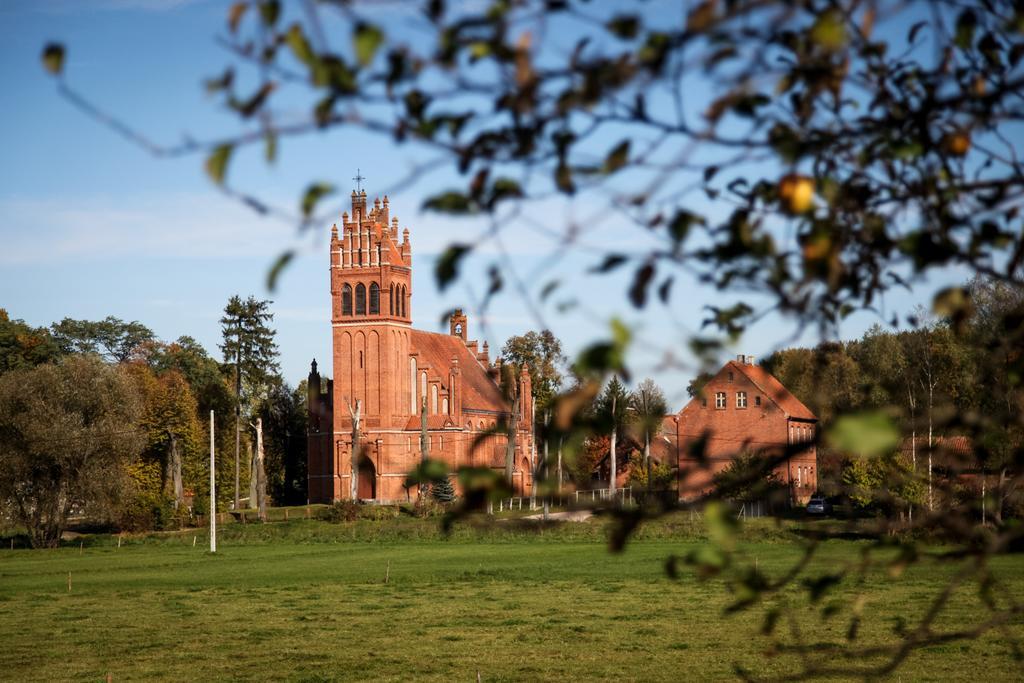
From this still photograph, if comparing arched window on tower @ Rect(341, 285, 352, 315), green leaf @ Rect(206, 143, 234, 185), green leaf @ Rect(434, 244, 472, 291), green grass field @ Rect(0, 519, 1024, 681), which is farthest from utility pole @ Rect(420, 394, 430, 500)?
green leaf @ Rect(206, 143, 234, 185)

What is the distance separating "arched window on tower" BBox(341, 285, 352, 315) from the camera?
3063 inches

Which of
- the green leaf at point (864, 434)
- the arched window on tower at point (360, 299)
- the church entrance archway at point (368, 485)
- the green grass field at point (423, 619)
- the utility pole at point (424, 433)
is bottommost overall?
the green grass field at point (423, 619)

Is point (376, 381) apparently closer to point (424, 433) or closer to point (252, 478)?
point (424, 433)

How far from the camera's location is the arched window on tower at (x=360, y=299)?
77438 mm

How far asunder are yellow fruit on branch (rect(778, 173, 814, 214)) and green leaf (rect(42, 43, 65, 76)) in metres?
1.67

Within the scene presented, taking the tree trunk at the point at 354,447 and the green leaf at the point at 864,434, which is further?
the tree trunk at the point at 354,447

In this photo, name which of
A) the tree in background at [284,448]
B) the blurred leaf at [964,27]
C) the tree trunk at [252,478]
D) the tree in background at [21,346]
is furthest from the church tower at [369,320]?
the blurred leaf at [964,27]

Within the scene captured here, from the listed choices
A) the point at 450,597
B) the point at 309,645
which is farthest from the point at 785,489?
the point at 450,597

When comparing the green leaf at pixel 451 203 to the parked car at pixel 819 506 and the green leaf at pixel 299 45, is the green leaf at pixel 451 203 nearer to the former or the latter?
the green leaf at pixel 299 45

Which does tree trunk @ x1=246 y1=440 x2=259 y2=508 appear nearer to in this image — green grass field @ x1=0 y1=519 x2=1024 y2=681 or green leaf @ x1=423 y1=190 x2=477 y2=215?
green grass field @ x1=0 y1=519 x2=1024 y2=681

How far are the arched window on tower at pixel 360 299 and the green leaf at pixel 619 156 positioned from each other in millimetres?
75174

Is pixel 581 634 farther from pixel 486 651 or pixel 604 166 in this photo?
pixel 604 166

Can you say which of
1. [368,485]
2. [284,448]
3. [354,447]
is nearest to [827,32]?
[354,447]

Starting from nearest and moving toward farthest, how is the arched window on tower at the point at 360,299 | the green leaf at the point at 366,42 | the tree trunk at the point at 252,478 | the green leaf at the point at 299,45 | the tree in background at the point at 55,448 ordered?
the green leaf at the point at 366,42, the green leaf at the point at 299,45, the tree in background at the point at 55,448, the arched window on tower at the point at 360,299, the tree trunk at the point at 252,478
